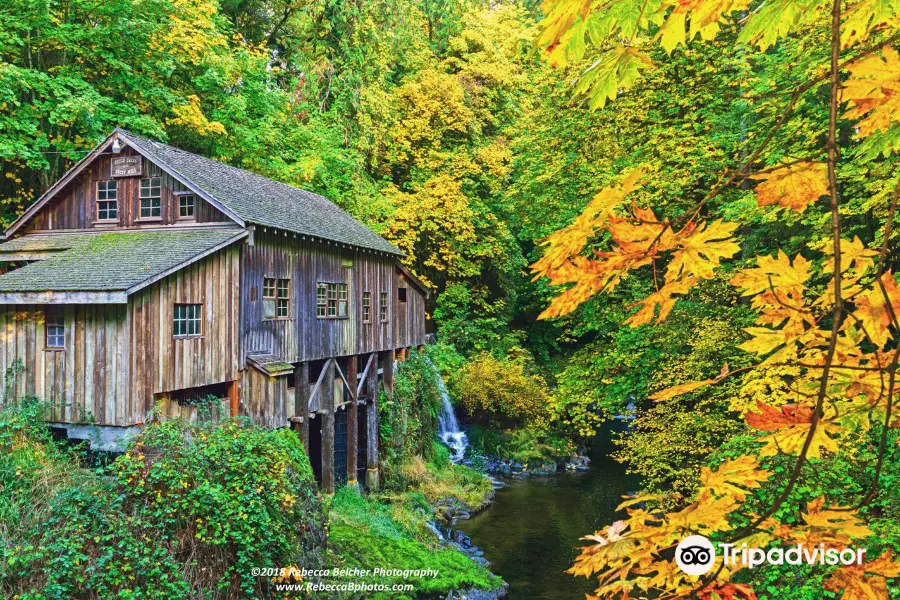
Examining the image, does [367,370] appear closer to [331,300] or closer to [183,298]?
[331,300]

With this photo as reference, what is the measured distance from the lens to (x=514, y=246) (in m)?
30.3

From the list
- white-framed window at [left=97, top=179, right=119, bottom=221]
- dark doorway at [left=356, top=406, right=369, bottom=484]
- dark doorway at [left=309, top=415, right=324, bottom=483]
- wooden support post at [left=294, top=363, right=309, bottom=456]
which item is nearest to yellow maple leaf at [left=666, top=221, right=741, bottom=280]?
white-framed window at [left=97, top=179, right=119, bottom=221]

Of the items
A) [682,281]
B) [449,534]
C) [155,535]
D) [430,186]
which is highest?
[430,186]

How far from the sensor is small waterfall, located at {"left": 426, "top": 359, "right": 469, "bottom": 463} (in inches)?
992

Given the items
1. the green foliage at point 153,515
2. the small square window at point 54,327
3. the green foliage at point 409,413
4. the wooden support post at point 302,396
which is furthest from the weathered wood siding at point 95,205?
the green foliage at point 409,413

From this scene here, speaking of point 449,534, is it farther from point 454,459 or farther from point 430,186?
point 430,186

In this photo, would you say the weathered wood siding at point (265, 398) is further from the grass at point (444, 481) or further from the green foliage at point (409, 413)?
the grass at point (444, 481)

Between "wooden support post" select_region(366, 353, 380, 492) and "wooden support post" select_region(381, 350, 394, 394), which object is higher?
"wooden support post" select_region(381, 350, 394, 394)

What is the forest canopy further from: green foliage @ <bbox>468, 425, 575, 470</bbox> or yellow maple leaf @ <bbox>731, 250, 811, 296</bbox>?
green foliage @ <bbox>468, 425, 575, 470</bbox>

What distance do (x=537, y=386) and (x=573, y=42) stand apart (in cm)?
2415

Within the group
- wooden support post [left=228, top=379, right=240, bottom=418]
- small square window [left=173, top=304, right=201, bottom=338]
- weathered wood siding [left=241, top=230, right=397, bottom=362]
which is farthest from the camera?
weathered wood siding [left=241, top=230, right=397, bottom=362]

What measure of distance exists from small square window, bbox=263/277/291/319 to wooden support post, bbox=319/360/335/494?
3011 millimetres

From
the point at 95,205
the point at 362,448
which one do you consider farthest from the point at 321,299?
the point at 362,448

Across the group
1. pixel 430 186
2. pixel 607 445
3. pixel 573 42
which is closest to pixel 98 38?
pixel 430 186
